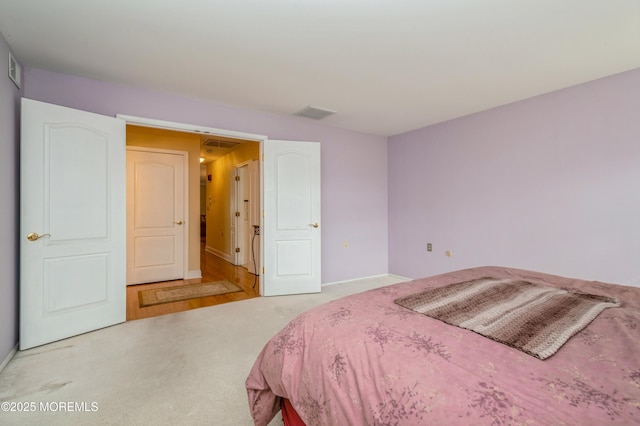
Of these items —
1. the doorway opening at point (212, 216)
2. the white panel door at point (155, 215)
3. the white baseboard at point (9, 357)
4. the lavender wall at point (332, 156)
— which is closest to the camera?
the white baseboard at point (9, 357)

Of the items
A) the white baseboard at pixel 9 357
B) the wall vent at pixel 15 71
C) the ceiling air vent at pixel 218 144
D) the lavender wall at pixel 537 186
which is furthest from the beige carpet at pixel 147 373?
the ceiling air vent at pixel 218 144

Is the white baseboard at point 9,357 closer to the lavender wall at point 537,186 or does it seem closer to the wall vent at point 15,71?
the wall vent at point 15,71

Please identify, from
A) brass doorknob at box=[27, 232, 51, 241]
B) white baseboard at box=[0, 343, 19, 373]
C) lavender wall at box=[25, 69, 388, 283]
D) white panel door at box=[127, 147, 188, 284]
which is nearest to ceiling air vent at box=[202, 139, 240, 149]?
white panel door at box=[127, 147, 188, 284]

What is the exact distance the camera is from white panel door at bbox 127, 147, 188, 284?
4.41 metres

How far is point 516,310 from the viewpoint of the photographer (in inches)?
51.3

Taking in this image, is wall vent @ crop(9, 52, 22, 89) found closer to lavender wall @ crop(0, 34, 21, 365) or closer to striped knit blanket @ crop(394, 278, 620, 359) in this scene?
lavender wall @ crop(0, 34, 21, 365)

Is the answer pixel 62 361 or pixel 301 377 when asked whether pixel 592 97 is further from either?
pixel 62 361

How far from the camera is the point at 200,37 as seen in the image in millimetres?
2133

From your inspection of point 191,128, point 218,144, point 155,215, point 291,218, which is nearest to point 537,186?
point 291,218

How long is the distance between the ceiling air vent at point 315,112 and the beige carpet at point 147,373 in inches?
99.0

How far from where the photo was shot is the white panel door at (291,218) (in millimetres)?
3758

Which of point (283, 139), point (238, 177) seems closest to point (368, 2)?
point (283, 139)

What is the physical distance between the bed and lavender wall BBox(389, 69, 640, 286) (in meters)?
1.78

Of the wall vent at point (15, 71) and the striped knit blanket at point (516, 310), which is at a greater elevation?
the wall vent at point (15, 71)
